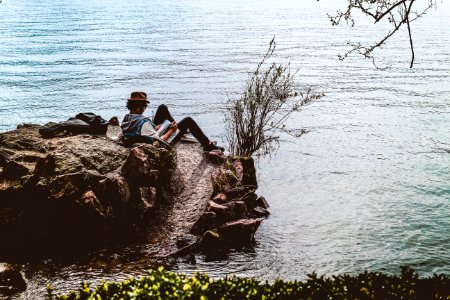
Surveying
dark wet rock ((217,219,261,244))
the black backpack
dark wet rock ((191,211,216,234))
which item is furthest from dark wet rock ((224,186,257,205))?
the black backpack

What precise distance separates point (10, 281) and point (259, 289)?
17.4 feet

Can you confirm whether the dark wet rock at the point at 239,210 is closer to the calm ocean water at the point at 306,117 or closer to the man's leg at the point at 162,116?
the calm ocean water at the point at 306,117

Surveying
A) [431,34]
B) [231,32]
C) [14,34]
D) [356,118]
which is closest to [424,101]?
[356,118]

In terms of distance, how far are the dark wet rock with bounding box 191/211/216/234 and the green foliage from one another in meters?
4.66

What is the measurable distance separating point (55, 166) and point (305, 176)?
9.40 metres

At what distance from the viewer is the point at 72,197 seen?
10.2 metres

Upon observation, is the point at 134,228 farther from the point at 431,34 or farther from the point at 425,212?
the point at 431,34

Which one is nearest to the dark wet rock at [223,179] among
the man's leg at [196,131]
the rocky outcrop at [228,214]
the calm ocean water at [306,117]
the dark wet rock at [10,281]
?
the rocky outcrop at [228,214]

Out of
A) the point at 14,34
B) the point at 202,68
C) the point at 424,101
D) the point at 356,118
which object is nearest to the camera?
the point at 356,118

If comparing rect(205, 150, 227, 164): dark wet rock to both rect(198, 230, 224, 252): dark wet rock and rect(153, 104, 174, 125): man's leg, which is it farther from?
rect(198, 230, 224, 252): dark wet rock

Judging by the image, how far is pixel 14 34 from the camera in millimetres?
64125

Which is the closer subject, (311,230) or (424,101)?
(311,230)

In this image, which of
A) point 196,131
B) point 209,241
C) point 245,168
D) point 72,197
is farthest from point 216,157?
point 72,197

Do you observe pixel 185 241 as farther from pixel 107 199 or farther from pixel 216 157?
pixel 216 157
